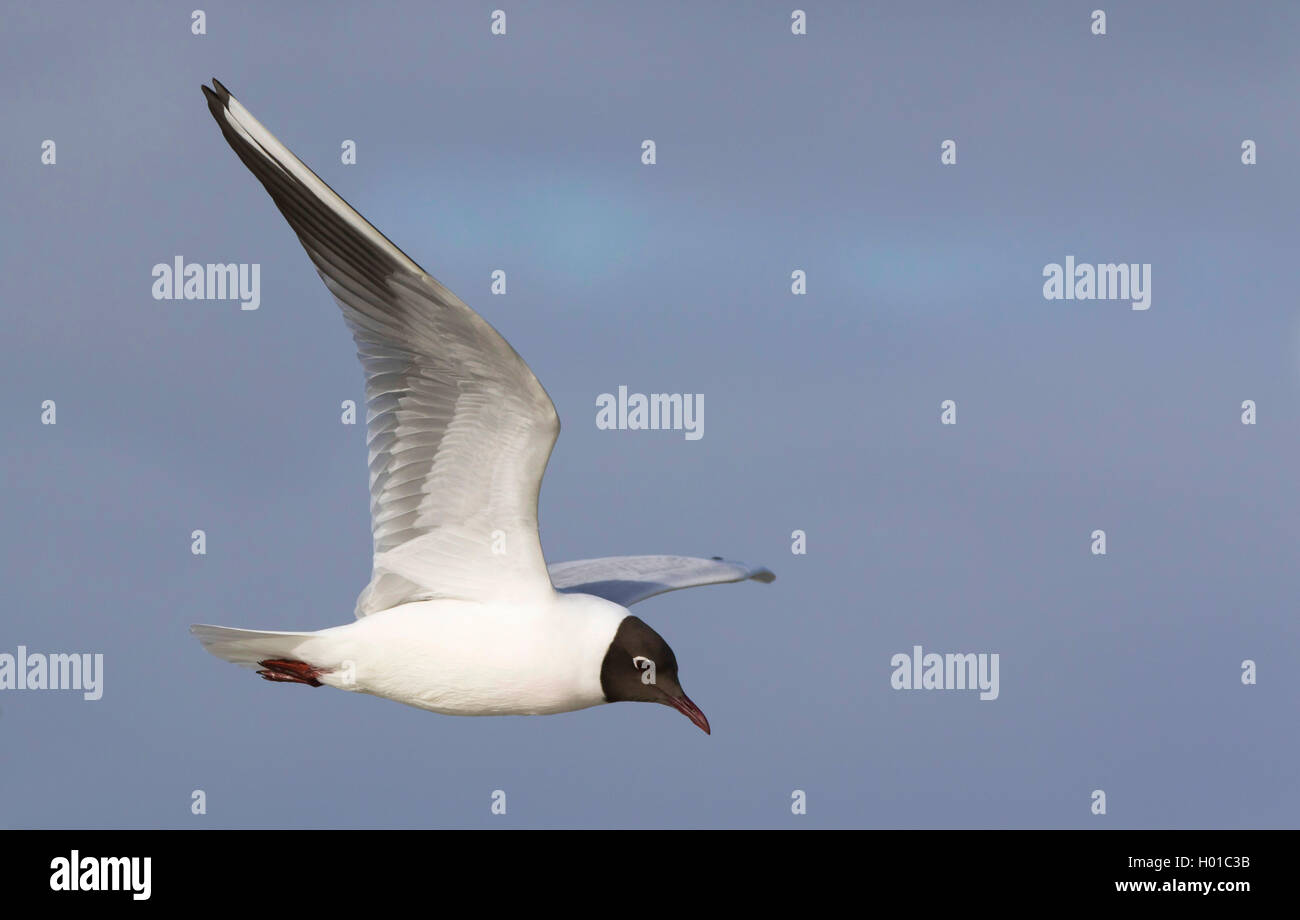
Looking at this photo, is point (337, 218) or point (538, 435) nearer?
point (337, 218)

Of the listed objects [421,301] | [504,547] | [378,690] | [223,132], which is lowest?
[378,690]

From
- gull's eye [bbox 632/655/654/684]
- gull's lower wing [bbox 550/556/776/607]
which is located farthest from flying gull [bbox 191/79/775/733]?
gull's lower wing [bbox 550/556/776/607]

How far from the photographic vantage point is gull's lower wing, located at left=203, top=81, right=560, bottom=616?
25.6 ft

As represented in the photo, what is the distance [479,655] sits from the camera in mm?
8648

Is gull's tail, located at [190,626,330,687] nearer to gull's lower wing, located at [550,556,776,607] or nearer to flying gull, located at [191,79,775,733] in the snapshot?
flying gull, located at [191,79,775,733]

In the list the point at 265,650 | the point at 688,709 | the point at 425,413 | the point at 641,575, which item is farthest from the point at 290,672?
the point at 641,575

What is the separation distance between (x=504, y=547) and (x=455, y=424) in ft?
2.27

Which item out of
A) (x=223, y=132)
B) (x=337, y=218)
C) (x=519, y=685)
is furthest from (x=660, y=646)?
(x=223, y=132)

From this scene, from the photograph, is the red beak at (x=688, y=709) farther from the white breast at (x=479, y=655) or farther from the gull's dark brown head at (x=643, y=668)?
the white breast at (x=479, y=655)

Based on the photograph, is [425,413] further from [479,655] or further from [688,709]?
[688,709]

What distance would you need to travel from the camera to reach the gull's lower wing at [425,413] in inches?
307

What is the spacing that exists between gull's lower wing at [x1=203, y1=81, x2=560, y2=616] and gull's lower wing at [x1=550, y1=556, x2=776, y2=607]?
147 centimetres

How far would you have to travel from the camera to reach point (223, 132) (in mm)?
7715

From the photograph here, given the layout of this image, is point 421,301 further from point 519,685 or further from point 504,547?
point 519,685
